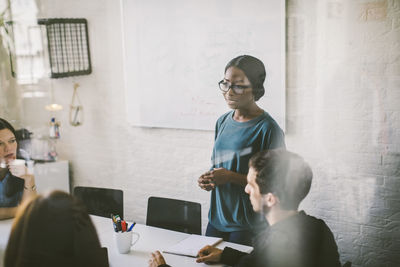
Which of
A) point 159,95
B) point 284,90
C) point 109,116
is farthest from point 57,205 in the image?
point 109,116

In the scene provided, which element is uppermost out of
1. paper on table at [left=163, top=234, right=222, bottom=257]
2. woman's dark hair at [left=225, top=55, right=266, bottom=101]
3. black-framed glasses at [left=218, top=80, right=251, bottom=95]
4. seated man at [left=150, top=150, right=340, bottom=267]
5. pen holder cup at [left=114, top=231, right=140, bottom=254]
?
woman's dark hair at [left=225, top=55, right=266, bottom=101]

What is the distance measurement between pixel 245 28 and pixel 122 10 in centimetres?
88

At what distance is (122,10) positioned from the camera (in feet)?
9.70

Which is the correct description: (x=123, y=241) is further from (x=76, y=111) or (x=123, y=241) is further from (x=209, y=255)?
(x=76, y=111)

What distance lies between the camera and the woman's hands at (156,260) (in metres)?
1.80

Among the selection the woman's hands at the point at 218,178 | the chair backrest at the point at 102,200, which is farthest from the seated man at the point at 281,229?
the chair backrest at the point at 102,200

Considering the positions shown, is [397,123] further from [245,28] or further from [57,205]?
[57,205]

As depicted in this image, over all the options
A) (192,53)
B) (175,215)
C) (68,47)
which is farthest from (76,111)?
(175,215)

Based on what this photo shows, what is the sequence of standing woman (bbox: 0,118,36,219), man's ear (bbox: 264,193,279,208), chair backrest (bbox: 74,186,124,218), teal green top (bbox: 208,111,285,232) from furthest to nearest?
chair backrest (bbox: 74,186,124,218) < standing woman (bbox: 0,118,36,219) < teal green top (bbox: 208,111,285,232) < man's ear (bbox: 264,193,279,208)

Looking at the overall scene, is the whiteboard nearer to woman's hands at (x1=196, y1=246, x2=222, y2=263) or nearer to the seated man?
the seated man

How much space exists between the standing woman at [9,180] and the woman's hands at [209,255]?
100 centimetres

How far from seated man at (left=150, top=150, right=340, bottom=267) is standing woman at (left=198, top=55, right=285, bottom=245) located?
235 mm

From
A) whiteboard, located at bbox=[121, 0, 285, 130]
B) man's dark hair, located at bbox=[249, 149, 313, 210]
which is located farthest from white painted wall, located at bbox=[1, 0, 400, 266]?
man's dark hair, located at bbox=[249, 149, 313, 210]

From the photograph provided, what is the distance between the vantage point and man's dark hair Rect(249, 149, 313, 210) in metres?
1.79
